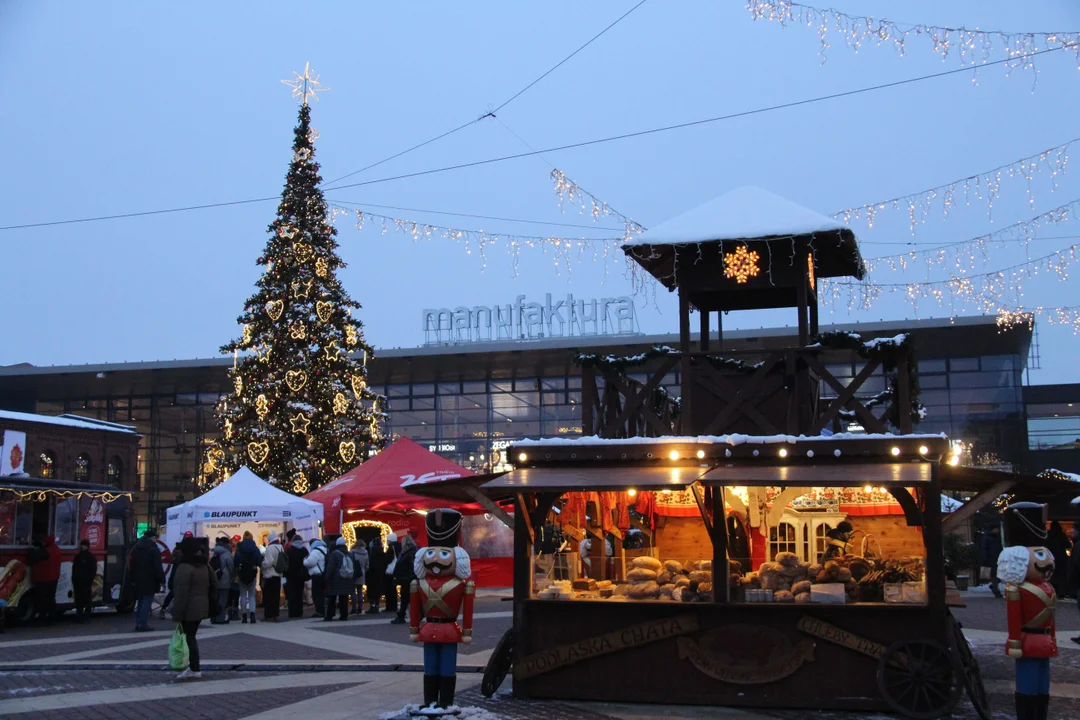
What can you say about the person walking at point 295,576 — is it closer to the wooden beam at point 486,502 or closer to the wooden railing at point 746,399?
the wooden railing at point 746,399

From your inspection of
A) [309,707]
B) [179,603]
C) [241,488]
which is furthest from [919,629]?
[241,488]

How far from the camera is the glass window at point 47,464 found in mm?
33438

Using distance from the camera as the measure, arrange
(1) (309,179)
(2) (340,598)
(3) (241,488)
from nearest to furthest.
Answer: (2) (340,598) → (3) (241,488) → (1) (309,179)

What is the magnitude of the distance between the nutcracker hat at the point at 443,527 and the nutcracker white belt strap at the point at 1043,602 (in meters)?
4.84

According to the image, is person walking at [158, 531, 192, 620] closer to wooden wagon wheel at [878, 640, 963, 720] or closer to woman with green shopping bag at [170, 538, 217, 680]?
woman with green shopping bag at [170, 538, 217, 680]

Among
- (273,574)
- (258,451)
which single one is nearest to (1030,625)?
(273,574)

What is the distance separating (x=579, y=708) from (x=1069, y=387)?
110ft

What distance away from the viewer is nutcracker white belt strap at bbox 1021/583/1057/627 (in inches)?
343

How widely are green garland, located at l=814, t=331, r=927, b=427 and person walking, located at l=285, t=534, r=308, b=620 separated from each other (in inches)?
465

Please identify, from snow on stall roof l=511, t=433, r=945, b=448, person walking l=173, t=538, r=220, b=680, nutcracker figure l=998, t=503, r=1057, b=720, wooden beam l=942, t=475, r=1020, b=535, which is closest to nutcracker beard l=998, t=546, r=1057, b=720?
nutcracker figure l=998, t=503, r=1057, b=720

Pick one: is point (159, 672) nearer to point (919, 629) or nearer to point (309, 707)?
point (309, 707)

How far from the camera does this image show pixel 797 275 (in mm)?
12578

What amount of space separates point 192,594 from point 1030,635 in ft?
27.7

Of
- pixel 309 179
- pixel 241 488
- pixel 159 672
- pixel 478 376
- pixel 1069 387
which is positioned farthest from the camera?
pixel 478 376
